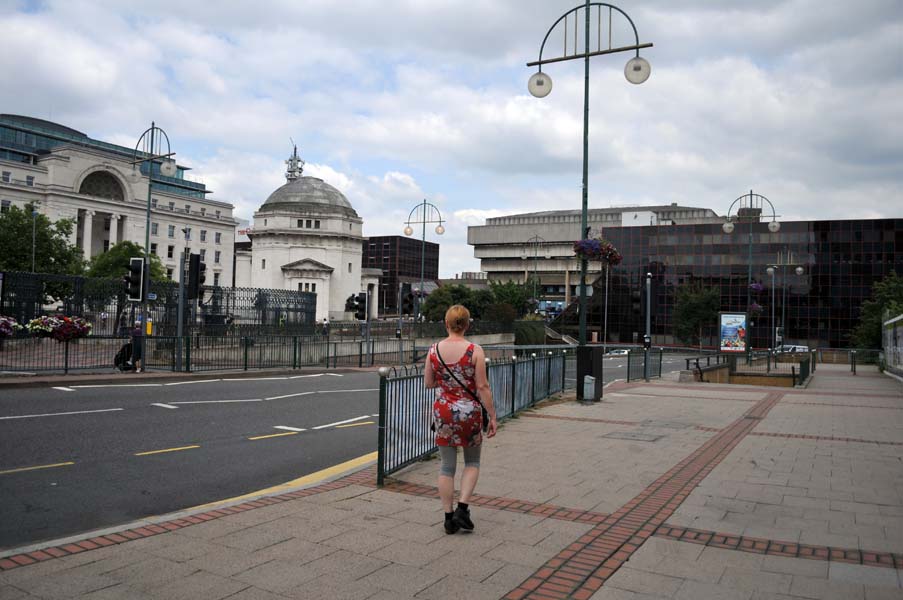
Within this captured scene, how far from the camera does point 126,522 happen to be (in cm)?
589

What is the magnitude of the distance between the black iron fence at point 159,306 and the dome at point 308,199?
61.6m

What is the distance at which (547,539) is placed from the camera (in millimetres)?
5477

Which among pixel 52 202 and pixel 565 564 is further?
pixel 52 202

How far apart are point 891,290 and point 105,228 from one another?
8750 centimetres

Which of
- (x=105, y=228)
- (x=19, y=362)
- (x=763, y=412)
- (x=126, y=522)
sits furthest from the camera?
(x=105, y=228)

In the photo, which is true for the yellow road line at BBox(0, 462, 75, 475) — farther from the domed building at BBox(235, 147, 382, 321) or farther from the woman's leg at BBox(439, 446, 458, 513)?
the domed building at BBox(235, 147, 382, 321)

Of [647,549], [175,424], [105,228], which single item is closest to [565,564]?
[647,549]

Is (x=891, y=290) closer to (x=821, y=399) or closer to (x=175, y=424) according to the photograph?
(x=821, y=399)

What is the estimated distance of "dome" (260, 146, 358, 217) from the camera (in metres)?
92.0

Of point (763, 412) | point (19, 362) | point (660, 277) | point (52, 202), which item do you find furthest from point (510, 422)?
point (52, 202)

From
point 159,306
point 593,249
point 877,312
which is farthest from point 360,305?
point 877,312

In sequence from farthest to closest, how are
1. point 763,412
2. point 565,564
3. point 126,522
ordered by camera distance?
1. point 763,412
2. point 126,522
3. point 565,564

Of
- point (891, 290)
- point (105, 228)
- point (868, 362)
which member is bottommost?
point (868, 362)

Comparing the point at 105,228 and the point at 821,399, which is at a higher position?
the point at 105,228
